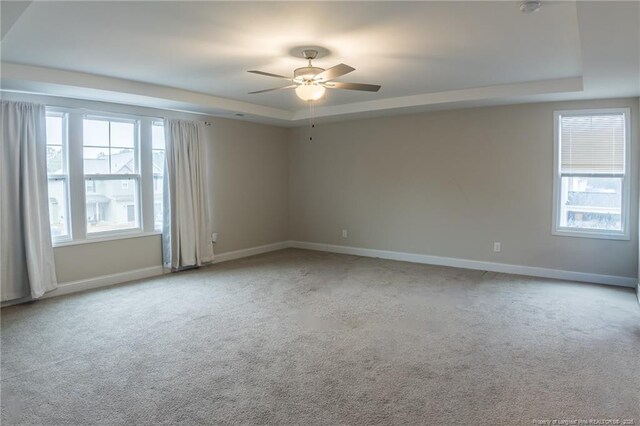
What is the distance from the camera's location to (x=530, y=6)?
8.38 ft

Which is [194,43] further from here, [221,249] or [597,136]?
[597,136]

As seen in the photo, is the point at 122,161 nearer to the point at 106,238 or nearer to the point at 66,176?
the point at 66,176

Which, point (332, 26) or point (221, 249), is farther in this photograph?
point (221, 249)

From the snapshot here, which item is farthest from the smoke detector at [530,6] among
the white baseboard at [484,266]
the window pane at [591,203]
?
the white baseboard at [484,266]

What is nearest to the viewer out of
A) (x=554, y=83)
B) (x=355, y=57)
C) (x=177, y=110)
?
(x=355, y=57)

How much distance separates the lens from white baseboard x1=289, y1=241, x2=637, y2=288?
16.6 ft

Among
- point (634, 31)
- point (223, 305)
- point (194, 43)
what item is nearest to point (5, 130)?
point (194, 43)

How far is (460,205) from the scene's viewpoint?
5.98 meters

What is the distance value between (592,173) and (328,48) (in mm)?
3754

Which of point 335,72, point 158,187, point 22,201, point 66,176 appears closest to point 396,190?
point 335,72

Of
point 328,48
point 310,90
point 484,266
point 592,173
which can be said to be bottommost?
point 484,266

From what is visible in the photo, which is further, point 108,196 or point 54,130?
point 108,196

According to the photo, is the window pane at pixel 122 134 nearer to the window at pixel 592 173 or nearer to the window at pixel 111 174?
the window at pixel 111 174

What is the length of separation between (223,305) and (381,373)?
2.09 m
